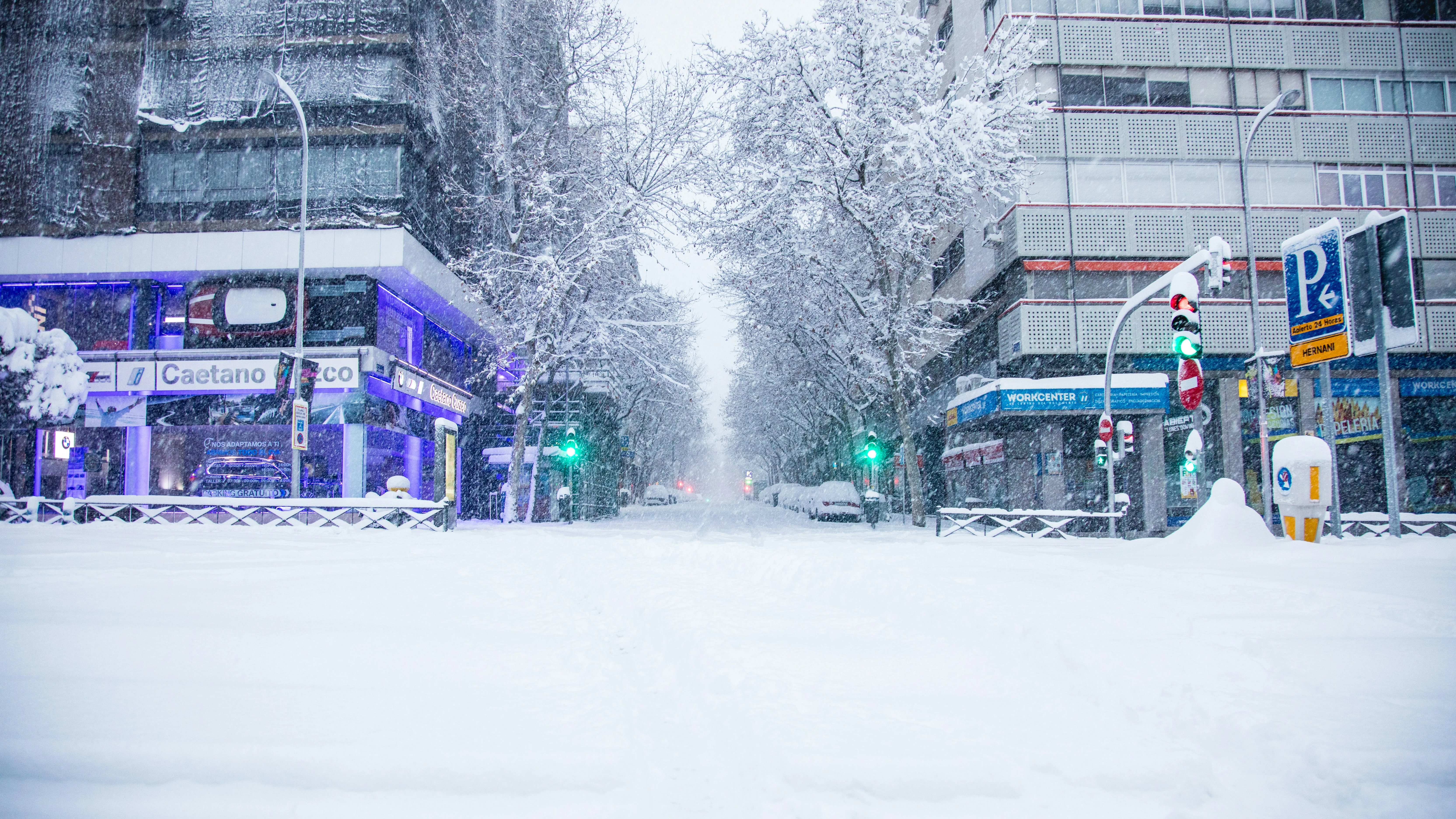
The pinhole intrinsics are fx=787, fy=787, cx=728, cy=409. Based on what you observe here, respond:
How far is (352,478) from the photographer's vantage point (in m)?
23.3

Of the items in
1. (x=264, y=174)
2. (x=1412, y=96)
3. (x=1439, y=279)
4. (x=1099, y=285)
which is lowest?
(x=1099, y=285)

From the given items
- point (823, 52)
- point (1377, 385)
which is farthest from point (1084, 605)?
point (1377, 385)

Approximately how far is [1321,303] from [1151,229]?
46.8 ft

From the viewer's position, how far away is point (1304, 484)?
11391 millimetres

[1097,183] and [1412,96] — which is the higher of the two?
[1412,96]

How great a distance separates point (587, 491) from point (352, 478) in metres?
15.1

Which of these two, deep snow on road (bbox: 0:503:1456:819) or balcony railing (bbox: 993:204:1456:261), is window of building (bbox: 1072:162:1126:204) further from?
deep snow on road (bbox: 0:503:1456:819)

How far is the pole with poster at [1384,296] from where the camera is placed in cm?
1170

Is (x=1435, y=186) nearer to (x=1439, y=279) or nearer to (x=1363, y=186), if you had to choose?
(x=1363, y=186)

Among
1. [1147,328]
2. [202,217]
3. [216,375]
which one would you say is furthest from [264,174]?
[1147,328]

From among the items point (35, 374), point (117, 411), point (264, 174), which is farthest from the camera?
point (117, 411)

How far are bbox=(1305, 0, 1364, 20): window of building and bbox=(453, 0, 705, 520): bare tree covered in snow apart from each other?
21.6 meters

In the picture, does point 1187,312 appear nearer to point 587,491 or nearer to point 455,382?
point 455,382

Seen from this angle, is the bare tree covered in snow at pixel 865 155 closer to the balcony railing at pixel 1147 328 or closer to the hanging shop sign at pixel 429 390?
the balcony railing at pixel 1147 328
